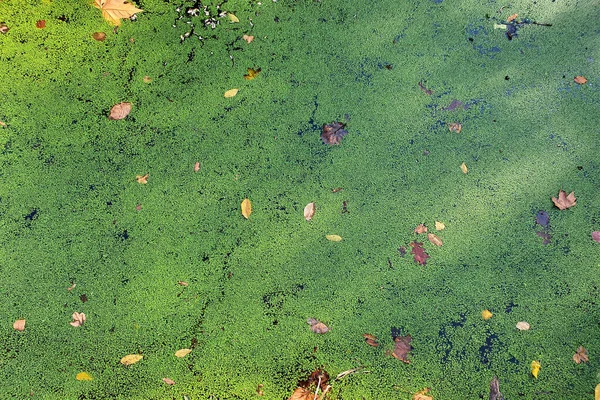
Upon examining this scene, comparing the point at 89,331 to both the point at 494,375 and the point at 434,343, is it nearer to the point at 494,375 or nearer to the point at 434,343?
the point at 434,343

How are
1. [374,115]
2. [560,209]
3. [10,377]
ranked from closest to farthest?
[10,377]
[560,209]
[374,115]

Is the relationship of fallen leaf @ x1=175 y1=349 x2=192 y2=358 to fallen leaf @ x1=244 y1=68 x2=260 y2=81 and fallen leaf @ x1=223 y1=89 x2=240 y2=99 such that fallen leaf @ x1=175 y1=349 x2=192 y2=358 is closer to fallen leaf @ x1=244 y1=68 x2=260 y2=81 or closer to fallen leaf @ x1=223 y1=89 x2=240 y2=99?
fallen leaf @ x1=223 y1=89 x2=240 y2=99

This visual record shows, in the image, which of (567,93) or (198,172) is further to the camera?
(567,93)

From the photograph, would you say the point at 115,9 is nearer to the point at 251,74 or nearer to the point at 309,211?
the point at 251,74

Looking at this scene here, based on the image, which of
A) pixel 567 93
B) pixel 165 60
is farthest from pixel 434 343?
pixel 165 60

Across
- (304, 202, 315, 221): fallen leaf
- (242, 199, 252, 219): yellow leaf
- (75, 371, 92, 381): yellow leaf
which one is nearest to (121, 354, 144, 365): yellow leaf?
(75, 371, 92, 381): yellow leaf

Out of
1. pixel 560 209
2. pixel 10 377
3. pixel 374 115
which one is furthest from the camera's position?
pixel 374 115

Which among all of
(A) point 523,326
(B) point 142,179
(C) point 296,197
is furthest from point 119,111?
(A) point 523,326
